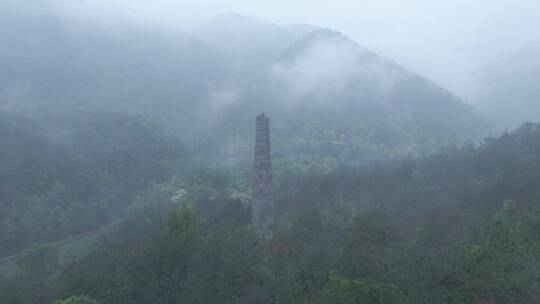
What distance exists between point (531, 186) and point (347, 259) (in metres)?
14.5

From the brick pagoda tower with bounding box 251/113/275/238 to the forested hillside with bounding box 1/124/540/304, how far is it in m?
1.07

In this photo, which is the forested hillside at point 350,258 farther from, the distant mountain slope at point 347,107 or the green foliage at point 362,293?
the distant mountain slope at point 347,107

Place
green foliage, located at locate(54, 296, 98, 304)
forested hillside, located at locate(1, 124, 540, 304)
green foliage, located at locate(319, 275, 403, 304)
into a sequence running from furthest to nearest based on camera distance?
green foliage, located at locate(54, 296, 98, 304) → forested hillside, located at locate(1, 124, 540, 304) → green foliage, located at locate(319, 275, 403, 304)

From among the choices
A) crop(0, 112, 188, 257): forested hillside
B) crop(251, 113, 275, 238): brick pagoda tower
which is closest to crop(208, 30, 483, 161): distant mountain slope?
crop(0, 112, 188, 257): forested hillside

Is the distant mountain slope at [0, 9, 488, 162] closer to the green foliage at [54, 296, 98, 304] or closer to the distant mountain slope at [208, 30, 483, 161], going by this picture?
the distant mountain slope at [208, 30, 483, 161]

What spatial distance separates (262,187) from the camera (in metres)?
30.4

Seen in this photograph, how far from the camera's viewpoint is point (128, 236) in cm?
3688

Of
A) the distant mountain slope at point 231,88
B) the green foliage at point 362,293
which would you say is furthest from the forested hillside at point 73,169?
the green foliage at point 362,293

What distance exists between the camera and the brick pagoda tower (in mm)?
30281

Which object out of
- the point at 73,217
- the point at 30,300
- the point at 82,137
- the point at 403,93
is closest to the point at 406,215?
the point at 30,300

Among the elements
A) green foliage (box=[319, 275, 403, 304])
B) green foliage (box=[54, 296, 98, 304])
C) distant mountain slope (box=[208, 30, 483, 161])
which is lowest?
green foliage (box=[54, 296, 98, 304])

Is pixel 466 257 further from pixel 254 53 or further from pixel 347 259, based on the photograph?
pixel 254 53

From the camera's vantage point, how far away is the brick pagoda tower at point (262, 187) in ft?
99.3

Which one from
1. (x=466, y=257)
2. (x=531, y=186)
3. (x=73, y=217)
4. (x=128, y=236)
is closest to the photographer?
(x=466, y=257)
